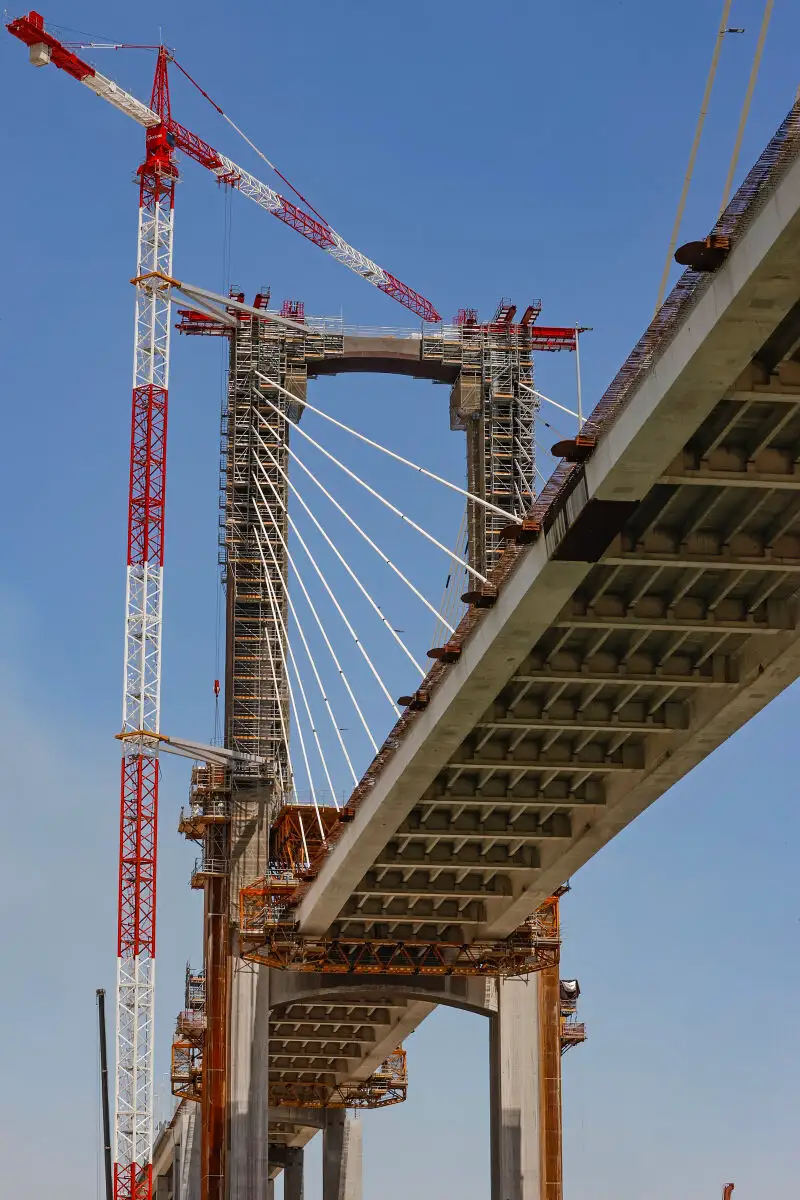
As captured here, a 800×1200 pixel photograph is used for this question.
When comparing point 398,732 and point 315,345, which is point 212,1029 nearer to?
point 398,732

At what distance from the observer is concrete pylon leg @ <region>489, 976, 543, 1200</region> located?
9212 cm

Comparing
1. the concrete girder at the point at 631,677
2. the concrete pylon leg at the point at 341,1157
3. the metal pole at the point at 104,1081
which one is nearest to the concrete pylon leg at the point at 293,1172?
the concrete pylon leg at the point at 341,1157

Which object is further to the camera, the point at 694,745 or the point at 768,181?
the point at 694,745

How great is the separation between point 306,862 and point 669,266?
45.5 metres

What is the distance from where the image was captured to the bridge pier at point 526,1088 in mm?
92188

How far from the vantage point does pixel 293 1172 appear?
150125mm

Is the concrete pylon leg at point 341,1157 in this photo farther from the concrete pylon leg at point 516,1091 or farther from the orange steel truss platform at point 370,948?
the orange steel truss platform at point 370,948

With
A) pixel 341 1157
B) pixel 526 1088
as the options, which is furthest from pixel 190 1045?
pixel 341 1157

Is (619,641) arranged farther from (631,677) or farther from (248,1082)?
(248,1082)

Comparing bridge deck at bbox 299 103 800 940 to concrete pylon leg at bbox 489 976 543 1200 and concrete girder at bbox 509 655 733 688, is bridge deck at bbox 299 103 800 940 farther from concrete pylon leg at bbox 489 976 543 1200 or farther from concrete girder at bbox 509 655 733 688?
concrete pylon leg at bbox 489 976 543 1200

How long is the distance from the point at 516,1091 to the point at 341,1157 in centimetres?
4159

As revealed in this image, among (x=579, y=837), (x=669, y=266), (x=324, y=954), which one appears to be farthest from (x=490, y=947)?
(x=669, y=266)

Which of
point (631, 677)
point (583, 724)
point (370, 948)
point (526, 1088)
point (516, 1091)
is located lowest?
point (516, 1091)

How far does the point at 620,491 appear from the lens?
5438cm
